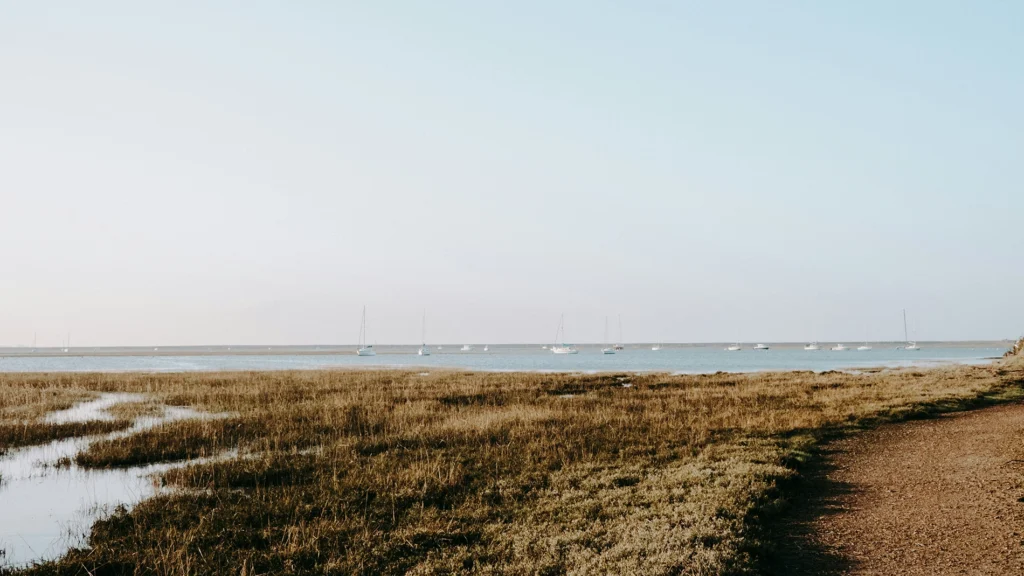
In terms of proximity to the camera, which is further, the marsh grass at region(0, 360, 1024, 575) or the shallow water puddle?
the shallow water puddle

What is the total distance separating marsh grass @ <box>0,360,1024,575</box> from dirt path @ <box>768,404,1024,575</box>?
0.70 meters

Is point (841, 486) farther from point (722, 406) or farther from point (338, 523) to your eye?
point (722, 406)

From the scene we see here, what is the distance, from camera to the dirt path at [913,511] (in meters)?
8.15

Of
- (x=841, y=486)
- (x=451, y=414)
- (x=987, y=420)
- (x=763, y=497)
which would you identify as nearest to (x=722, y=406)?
(x=987, y=420)

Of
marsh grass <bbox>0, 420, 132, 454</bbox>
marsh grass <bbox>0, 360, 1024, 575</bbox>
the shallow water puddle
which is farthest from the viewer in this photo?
marsh grass <bbox>0, 420, 132, 454</bbox>

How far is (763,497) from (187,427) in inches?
672

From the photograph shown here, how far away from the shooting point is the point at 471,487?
12352 millimetres

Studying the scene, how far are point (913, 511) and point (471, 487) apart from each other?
7.59m

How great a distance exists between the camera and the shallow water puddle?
9883mm

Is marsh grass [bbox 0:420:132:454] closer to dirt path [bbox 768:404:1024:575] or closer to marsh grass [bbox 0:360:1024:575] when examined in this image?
marsh grass [bbox 0:360:1024:575]

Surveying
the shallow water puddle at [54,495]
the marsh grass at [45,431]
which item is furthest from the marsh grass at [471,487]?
the marsh grass at [45,431]

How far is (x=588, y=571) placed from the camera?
776 centimetres

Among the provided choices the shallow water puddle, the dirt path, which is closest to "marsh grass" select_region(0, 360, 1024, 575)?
the shallow water puddle

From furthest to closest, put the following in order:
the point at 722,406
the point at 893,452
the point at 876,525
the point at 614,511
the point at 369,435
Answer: the point at 722,406 < the point at 369,435 < the point at 893,452 < the point at 614,511 < the point at 876,525
